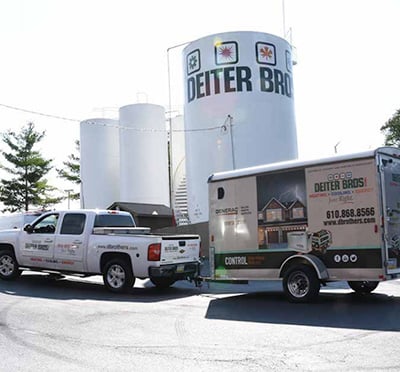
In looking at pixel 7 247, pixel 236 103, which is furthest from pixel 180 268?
pixel 236 103

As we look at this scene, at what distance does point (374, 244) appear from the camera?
930cm

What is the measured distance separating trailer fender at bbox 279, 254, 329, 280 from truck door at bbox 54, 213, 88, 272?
5031mm

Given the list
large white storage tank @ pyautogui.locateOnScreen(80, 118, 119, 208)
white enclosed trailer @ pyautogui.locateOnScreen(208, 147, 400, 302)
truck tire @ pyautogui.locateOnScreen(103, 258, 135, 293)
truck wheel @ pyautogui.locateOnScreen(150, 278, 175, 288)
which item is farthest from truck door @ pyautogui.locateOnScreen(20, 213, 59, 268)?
large white storage tank @ pyautogui.locateOnScreen(80, 118, 119, 208)

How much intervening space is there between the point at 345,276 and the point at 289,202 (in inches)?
72.8

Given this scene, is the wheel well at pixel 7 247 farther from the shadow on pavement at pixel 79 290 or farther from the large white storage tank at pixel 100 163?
the large white storage tank at pixel 100 163

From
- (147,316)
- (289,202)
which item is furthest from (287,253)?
(147,316)

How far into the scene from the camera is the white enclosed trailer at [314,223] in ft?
30.9

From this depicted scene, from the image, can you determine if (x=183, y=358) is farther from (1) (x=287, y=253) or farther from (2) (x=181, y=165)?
(2) (x=181, y=165)

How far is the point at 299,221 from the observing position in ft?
33.8

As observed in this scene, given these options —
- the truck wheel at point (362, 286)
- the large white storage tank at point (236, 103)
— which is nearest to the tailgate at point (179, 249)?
the truck wheel at point (362, 286)

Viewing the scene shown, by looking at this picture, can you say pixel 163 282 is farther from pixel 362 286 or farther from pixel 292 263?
Result: pixel 362 286

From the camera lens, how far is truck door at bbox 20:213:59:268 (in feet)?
42.6

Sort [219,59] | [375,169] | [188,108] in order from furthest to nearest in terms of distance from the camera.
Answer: [188,108] < [219,59] < [375,169]

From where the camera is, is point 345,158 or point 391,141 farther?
point 391,141
